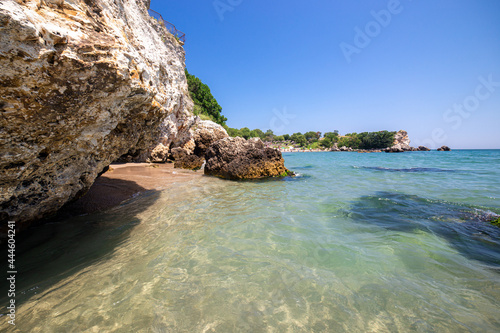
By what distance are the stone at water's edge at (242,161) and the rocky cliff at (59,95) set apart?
700cm

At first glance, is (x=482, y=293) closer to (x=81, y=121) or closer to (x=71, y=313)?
(x=71, y=313)

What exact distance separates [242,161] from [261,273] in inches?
339

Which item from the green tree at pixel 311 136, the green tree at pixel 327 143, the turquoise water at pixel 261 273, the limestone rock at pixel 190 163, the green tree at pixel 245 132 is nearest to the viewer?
the turquoise water at pixel 261 273

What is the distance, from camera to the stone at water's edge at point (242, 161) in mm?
10695

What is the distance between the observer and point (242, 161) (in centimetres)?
1105

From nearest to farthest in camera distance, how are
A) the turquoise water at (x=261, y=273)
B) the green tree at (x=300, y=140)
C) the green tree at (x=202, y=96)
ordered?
1. the turquoise water at (x=261, y=273)
2. the green tree at (x=202, y=96)
3. the green tree at (x=300, y=140)

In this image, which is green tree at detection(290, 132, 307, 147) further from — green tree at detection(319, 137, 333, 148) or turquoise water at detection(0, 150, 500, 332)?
turquoise water at detection(0, 150, 500, 332)

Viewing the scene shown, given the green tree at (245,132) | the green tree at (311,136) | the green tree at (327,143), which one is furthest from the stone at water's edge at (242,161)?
Answer: the green tree at (311,136)

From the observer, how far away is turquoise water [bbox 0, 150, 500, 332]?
1.95 metres

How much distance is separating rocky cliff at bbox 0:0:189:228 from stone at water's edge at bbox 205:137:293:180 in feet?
23.0

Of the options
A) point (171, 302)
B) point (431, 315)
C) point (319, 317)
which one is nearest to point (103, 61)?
point (171, 302)

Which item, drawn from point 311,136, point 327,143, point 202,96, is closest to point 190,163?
point 202,96

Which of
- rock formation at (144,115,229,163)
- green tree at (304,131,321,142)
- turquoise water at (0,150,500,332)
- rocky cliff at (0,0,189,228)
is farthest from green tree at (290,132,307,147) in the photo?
rocky cliff at (0,0,189,228)

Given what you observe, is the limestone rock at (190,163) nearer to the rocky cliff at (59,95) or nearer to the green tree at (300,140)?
the rocky cliff at (59,95)
